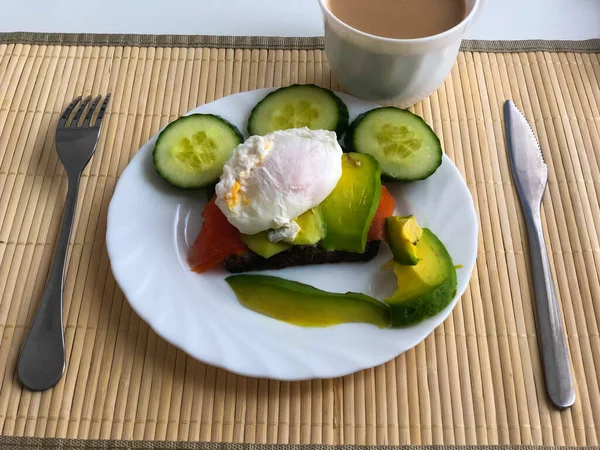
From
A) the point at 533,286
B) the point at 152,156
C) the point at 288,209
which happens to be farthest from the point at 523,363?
the point at 152,156

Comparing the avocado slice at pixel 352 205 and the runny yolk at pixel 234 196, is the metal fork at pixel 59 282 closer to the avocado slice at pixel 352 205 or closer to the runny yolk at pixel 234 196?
the runny yolk at pixel 234 196

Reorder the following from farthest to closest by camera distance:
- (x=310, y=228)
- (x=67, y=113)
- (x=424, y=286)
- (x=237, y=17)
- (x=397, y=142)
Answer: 1. (x=237, y=17)
2. (x=67, y=113)
3. (x=397, y=142)
4. (x=310, y=228)
5. (x=424, y=286)

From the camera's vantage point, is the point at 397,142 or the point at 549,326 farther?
the point at 397,142

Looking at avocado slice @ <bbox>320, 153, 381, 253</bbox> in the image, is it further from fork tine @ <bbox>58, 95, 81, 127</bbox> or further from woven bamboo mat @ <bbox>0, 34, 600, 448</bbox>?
fork tine @ <bbox>58, 95, 81, 127</bbox>

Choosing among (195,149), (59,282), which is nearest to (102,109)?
(195,149)

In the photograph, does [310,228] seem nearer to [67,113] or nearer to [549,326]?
[549,326]

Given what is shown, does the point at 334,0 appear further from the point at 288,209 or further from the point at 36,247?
the point at 36,247
